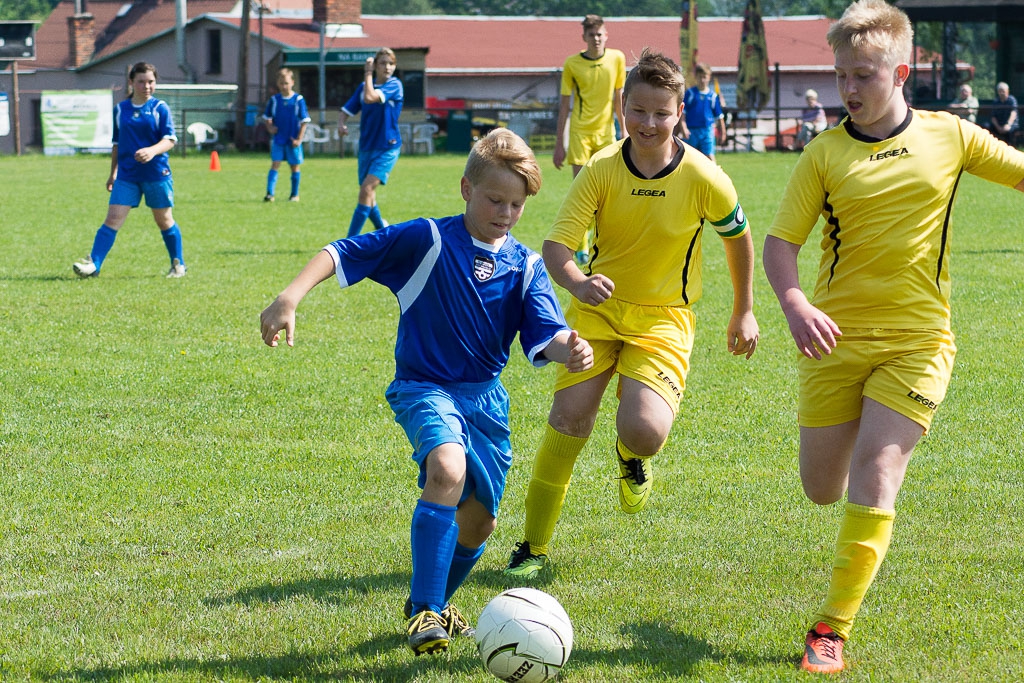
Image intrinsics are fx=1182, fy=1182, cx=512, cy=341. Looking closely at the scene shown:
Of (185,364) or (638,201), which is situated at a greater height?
(638,201)

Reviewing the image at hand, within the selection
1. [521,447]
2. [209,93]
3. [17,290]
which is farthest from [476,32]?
[521,447]

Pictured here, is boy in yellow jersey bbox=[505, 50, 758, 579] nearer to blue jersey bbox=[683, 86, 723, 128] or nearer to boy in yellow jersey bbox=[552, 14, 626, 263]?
boy in yellow jersey bbox=[552, 14, 626, 263]

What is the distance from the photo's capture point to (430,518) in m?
3.72

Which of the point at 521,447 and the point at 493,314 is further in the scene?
the point at 521,447

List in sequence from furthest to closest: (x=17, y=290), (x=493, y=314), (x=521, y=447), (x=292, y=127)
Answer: (x=292, y=127) < (x=17, y=290) < (x=521, y=447) < (x=493, y=314)

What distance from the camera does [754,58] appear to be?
37.2 metres

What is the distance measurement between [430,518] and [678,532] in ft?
5.29

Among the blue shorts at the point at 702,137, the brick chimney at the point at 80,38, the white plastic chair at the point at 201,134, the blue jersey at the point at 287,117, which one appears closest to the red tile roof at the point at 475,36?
the brick chimney at the point at 80,38

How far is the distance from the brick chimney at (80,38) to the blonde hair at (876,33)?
61387 millimetres

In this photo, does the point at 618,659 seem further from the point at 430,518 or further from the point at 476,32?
the point at 476,32

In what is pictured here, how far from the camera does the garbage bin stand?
39094 millimetres

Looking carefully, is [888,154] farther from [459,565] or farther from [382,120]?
[382,120]

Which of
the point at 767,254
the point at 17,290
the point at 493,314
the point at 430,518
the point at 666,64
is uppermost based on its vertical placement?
the point at 666,64

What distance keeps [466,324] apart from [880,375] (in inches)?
54.1
